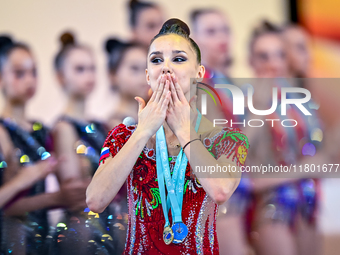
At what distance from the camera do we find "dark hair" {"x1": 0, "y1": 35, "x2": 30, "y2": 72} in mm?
2299

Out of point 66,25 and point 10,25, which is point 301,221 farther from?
point 10,25

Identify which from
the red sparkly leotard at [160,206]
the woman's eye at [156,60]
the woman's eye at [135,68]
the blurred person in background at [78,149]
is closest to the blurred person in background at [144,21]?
the woman's eye at [135,68]

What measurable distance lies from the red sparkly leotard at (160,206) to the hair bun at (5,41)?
1443mm

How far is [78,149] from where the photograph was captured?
7.25 feet

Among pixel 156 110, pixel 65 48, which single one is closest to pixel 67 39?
pixel 65 48

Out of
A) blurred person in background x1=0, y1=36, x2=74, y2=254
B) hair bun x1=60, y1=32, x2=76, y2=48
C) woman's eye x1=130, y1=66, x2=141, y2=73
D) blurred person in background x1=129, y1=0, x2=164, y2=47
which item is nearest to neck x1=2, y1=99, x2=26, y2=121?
blurred person in background x1=0, y1=36, x2=74, y2=254

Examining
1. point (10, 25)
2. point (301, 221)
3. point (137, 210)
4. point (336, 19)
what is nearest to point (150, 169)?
point (137, 210)

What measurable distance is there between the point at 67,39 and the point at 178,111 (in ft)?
4.43

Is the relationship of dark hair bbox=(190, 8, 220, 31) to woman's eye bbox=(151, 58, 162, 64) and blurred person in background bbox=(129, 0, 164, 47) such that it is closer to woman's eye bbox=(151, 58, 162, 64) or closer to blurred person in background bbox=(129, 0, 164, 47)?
blurred person in background bbox=(129, 0, 164, 47)

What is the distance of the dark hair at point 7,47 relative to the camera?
90.5 inches

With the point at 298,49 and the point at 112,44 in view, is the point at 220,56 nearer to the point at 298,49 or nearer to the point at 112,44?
the point at 298,49

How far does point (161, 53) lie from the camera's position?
1.32 meters

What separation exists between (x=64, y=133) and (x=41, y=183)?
0.35 meters

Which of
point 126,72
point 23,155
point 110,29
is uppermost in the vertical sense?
point 110,29
